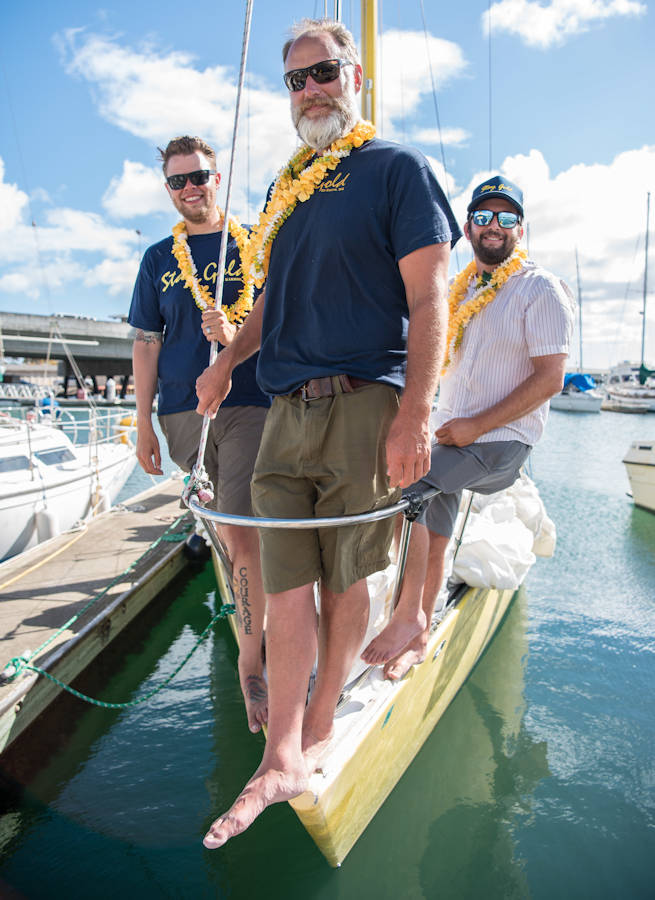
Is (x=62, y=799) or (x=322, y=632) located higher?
(x=322, y=632)

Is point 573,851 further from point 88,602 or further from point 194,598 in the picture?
point 194,598

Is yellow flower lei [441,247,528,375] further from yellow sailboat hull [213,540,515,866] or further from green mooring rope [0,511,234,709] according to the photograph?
green mooring rope [0,511,234,709]

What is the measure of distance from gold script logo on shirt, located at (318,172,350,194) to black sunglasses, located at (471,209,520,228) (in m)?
1.37

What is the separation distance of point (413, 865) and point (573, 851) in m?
0.90

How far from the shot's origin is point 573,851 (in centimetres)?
325

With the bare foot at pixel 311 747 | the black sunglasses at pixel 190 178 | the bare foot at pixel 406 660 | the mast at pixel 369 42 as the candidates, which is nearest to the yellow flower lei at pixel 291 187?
the black sunglasses at pixel 190 178

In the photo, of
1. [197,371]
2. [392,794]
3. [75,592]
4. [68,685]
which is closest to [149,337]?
[197,371]

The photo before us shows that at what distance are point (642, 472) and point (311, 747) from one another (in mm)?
12399

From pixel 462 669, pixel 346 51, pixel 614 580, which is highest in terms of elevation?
pixel 346 51

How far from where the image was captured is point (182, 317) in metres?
3.13

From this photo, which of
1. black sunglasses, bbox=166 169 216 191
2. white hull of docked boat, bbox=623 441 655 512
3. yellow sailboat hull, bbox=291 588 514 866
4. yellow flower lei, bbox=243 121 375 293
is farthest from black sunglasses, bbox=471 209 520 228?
white hull of docked boat, bbox=623 441 655 512

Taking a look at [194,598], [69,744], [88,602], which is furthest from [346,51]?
[194,598]

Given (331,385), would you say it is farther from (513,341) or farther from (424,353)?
(513,341)

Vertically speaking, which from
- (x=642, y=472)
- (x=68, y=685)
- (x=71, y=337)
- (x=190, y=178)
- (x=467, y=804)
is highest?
(x=71, y=337)
